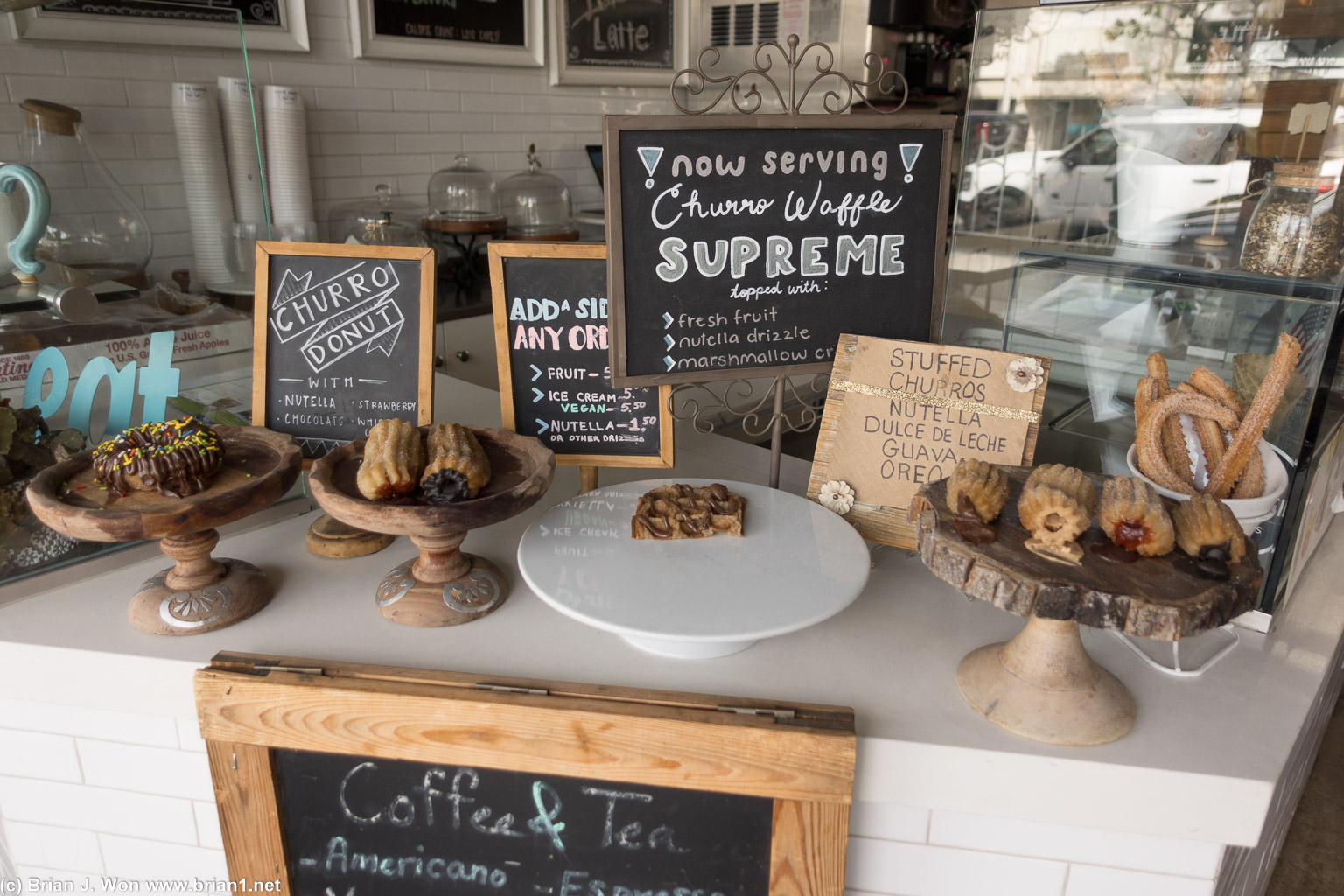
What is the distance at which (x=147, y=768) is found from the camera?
3.72 feet

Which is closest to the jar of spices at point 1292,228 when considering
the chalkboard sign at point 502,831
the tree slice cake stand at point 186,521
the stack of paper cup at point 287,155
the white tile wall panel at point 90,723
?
the chalkboard sign at point 502,831

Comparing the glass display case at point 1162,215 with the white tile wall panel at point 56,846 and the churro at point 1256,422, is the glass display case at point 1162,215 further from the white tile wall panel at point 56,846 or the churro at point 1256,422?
the white tile wall panel at point 56,846

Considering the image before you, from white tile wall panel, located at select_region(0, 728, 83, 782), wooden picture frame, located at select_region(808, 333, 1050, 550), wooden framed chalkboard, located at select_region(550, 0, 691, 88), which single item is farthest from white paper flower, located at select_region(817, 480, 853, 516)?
wooden framed chalkboard, located at select_region(550, 0, 691, 88)

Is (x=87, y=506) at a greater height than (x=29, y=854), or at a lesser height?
greater

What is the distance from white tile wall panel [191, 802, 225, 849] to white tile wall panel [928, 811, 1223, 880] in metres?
0.92

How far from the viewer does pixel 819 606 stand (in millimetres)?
968

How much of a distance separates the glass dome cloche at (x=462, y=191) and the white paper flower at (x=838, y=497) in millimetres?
2425

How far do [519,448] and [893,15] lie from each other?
10.4 ft

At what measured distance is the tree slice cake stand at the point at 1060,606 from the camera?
31.3 inches

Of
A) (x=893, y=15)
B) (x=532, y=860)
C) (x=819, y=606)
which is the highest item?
(x=893, y=15)

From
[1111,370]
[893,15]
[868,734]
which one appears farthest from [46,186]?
[893,15]

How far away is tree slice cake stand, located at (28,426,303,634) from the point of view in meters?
0.99

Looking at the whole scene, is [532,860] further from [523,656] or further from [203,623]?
[203,623]

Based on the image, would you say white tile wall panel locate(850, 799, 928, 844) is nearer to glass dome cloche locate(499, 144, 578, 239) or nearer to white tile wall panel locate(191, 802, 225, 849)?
white tile wall panel locate(191, 802, 225, 849)
